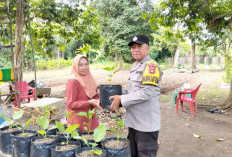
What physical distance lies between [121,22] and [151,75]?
60.8 ft

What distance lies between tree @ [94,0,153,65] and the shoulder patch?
17.7 metres

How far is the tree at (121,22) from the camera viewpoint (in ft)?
63.1

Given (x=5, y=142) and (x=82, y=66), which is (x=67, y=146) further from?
(x=82, y=66)

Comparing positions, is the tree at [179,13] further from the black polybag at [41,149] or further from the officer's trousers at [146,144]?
the black polybag at [41,149]

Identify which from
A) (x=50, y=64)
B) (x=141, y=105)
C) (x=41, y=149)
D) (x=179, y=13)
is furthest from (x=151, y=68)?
(x=50, y=64)

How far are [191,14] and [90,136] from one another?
586cm

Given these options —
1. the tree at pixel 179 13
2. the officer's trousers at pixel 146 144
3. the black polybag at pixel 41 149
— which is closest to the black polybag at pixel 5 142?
the black polybag at pixel 41 149

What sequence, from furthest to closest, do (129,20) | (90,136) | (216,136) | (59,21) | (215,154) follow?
(129,20)
(59,21)
(216,136)
(215,154)
(90,136)

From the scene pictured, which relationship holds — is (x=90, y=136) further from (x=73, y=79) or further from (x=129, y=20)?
(x=129, y=20)

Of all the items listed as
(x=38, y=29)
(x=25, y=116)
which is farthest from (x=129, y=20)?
(x=25, y=116)

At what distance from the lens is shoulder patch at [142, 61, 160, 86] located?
1.72 meters

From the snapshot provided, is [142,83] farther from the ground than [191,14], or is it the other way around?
[191,14]

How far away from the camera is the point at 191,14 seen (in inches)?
249

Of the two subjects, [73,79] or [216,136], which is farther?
[216,136]
